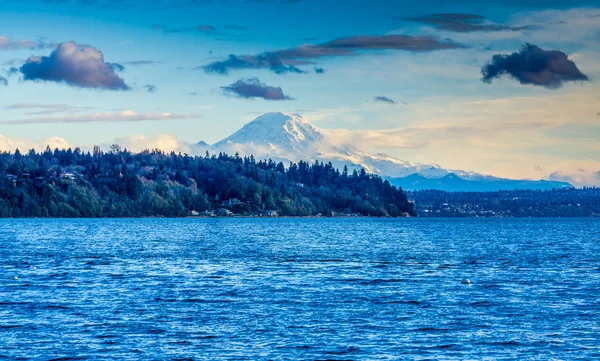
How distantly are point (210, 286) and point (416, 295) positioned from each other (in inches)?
889

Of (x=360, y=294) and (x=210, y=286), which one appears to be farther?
(x=210, y=286)

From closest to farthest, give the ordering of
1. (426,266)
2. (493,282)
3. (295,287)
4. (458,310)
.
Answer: (458,310) < (295,287) < (493,282) < (426,266)

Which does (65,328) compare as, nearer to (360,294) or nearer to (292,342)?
(292,342)

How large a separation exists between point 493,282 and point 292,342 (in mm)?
46205

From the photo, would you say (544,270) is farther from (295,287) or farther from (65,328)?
(65,328)

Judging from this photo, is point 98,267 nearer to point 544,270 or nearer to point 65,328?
point 65,328

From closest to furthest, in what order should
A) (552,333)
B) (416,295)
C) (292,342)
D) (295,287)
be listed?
(292,342), (552,333), (416,295), (295,287)

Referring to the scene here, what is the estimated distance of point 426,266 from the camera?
4695 inches

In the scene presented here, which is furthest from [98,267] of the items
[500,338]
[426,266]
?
[500,338]

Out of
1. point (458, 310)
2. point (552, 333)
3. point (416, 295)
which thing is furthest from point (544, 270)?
point (552, 333)

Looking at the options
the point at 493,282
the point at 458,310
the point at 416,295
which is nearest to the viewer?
the point at 458,310

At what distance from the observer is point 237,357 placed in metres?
50.6

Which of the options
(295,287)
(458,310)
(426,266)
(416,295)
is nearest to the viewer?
(458,310)

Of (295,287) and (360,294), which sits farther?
(295,287)
